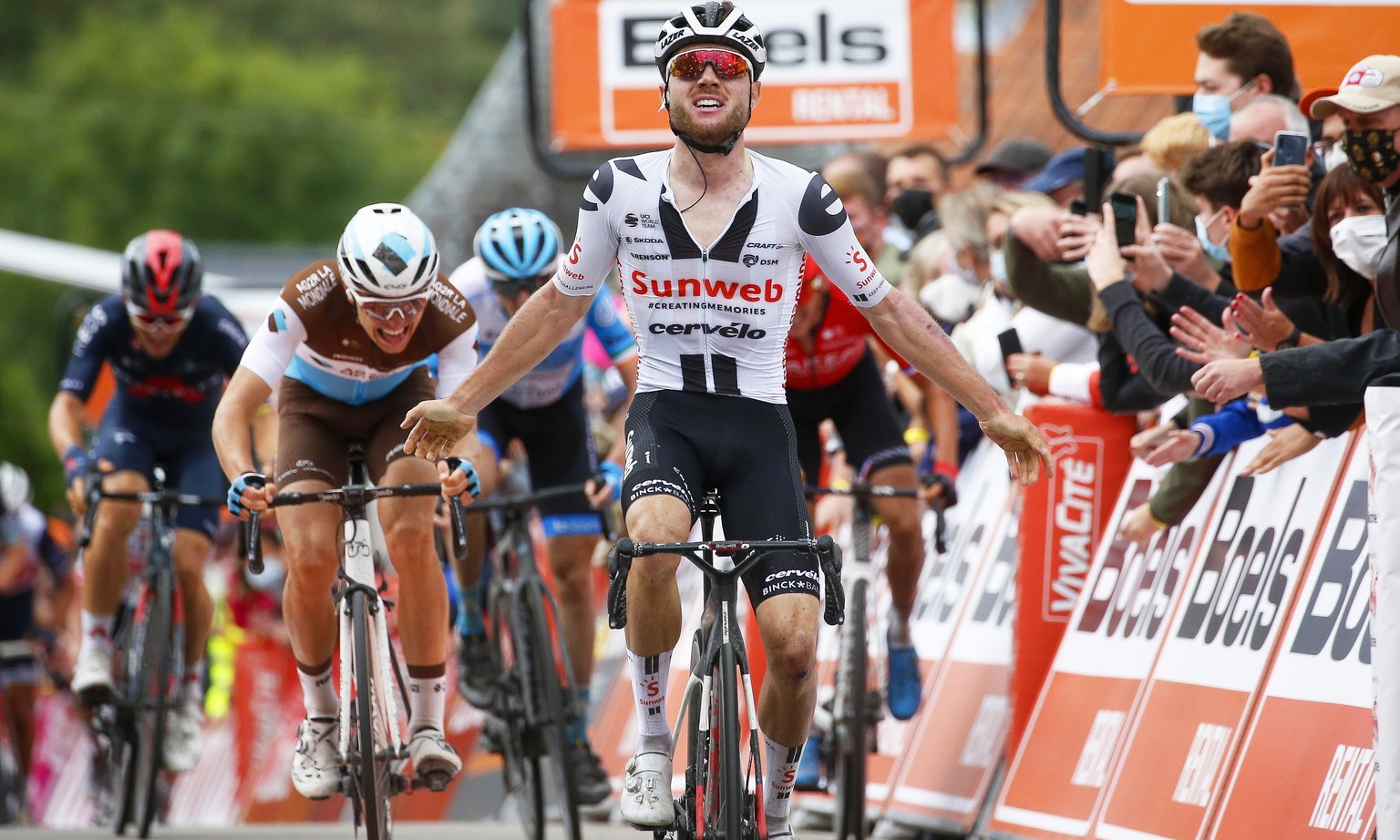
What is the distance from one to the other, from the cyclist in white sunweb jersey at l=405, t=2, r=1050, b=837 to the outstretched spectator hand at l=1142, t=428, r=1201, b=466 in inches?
62.8

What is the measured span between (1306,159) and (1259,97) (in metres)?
0.95

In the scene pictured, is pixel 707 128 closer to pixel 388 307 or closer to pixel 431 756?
pixel 388 307

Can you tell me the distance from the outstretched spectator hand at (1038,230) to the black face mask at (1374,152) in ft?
7.17

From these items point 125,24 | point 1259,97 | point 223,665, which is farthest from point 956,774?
point 125,24

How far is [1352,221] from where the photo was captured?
23.0 feet

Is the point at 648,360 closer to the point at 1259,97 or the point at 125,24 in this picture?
the point at 1259,97

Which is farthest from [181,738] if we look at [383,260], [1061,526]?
[1061,526]

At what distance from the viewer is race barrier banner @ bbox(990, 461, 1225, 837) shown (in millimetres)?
8492

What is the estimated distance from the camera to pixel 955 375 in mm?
6777

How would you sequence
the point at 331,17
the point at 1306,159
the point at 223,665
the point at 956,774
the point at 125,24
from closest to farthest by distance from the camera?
the point at 1306,159, the point at 956,774, the point at 223,665, the point at 125,24, the point at 331,17

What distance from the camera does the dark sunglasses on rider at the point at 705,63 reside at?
670 centimetres

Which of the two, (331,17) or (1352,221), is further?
(331,17)

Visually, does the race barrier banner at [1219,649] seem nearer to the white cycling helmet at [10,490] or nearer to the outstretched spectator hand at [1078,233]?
the outstretched spectator hand at [1078,233]

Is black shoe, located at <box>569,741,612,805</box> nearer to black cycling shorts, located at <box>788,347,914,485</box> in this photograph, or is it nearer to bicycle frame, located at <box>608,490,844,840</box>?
black cycling shorts, located at <box>788,347,914,485</box>
